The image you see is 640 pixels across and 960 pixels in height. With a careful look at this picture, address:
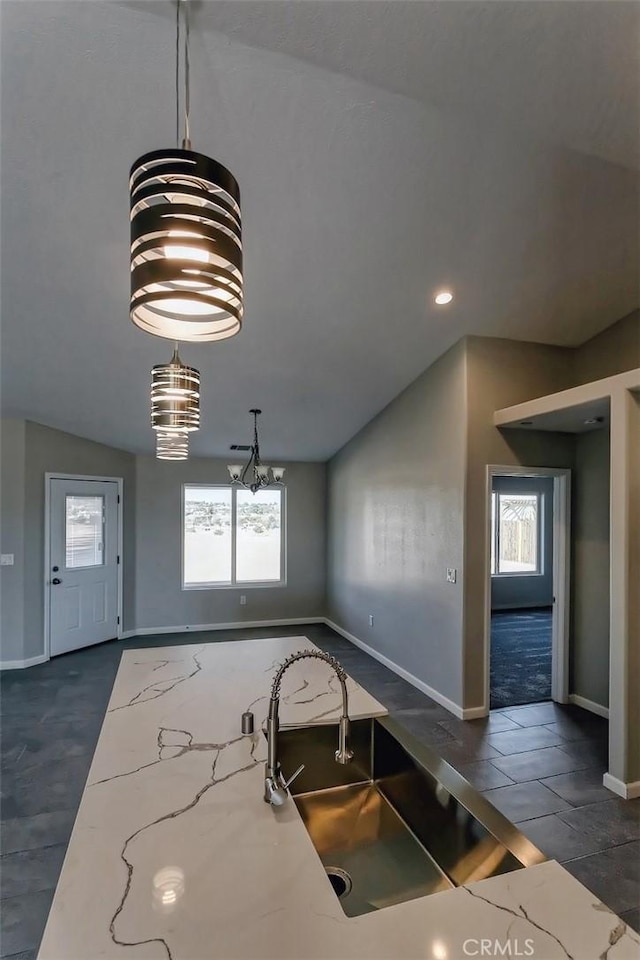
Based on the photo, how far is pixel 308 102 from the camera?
2102 millimetres

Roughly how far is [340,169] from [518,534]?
7.67 meters

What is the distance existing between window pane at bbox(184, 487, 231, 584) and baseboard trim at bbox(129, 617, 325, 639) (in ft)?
1.96

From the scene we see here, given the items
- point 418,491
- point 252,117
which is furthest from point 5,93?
point 418,491

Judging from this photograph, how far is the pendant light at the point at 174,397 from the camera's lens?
188cm

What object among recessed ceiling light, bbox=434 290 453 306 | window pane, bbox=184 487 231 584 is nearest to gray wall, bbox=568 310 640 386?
recessed ceiling light, bbox=434 290 453 306

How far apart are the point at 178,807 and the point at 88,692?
12.8ft

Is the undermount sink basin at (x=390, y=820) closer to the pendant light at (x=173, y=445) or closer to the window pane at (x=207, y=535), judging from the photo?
the pendant light at (x=173, y=445)

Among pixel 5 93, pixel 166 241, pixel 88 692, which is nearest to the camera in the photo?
pixel 166 241

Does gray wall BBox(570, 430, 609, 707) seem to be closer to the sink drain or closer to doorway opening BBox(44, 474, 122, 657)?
the sink drain

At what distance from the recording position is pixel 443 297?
138 inches

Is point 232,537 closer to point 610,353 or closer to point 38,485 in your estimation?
point 38,485

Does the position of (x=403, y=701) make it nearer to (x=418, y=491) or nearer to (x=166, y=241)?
(x=418, y=491)

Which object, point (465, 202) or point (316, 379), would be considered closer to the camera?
point (465, 202)

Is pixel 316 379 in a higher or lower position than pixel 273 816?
higher
